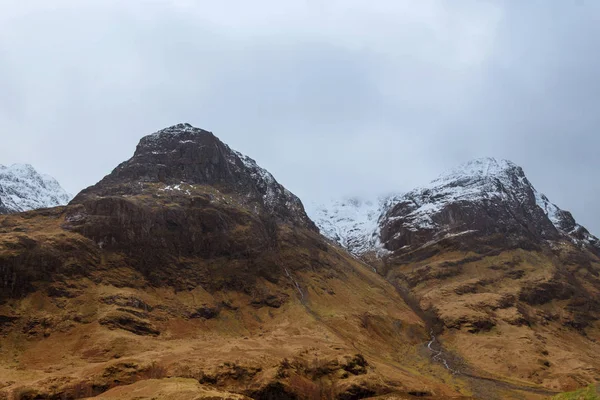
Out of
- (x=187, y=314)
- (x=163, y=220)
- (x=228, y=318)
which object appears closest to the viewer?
(x=187, y=314)

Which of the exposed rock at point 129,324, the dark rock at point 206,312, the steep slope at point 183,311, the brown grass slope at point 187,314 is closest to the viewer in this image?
the steep slope at point 183,311

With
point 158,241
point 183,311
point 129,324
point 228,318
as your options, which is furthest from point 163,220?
point 129,324

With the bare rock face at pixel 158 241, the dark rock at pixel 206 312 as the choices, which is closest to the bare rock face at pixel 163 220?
the bare rock face at pixel 158 241

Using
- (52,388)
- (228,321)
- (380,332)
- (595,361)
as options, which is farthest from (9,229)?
(595,361)

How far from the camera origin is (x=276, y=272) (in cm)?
16700

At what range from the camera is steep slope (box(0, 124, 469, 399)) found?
87250mm

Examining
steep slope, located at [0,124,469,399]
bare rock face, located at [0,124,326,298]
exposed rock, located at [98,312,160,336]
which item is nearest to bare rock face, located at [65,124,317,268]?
bare rock face, located at [0,124,326,298]

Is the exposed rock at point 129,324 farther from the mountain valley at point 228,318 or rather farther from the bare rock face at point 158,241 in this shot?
the bare rock face at point 158,241

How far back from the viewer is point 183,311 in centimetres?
13212

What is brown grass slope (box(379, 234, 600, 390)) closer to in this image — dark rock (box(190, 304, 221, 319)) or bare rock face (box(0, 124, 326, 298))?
bare rock face (box(0, 124, 326, 298))

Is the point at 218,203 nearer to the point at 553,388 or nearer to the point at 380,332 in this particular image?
the point at 380,332

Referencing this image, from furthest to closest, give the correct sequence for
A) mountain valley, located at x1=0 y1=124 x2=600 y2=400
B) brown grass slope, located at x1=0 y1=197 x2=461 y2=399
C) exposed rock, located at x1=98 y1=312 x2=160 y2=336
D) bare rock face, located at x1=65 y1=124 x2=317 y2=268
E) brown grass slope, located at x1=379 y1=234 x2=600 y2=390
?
bare rock face, located at x1=65 y1=124 x2=317 y2=268
brown grass slope, located at x1=379 y1=234 x2=600 y2=390
exposed rock, located at x1=98 y1=312 x2=160 y2=336
mountain valley, located at x1=0 y1=124 x2=600 y2=400
brown grass slope, located at x1=0 y1=197 x2=461 y2=399

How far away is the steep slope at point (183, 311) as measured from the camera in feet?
286

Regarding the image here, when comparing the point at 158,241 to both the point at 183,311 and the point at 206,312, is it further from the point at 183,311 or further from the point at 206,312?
the point at 206,312
